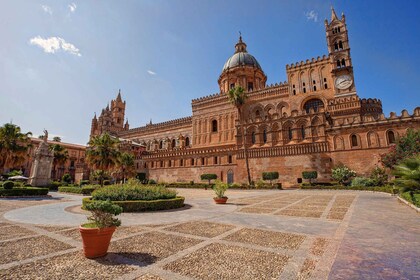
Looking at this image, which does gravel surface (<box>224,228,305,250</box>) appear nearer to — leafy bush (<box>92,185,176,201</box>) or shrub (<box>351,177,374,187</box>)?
→ leafy bush (<box>92,185,176,201</box>)

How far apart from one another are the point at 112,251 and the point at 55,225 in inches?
182

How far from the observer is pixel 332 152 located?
32.7 meters

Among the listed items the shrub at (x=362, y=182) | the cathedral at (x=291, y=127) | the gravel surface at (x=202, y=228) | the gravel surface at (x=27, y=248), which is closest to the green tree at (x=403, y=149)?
the shrub at (x=362, y=182)

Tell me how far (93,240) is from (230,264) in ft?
10.3

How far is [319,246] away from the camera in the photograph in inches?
227

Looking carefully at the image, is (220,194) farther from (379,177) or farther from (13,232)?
(379,177)

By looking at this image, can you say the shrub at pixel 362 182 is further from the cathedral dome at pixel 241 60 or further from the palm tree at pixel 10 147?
the palm tree at pixel 10 147

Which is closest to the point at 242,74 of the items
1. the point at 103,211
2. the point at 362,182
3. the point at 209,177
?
the point at 209,177

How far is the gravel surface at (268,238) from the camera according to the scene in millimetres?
5969

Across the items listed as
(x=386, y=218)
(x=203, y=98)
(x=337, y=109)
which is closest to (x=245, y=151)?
(x=337, y=109)

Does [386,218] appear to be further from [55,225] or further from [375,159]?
[375,159]

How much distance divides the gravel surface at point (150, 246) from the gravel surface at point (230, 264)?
24.7 inches

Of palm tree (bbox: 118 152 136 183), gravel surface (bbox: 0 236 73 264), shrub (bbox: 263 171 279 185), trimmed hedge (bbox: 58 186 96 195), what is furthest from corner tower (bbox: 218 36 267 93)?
gravel surface (bbox: 0 236 73 264)

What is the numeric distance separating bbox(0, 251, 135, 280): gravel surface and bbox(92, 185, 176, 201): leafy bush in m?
8.60
